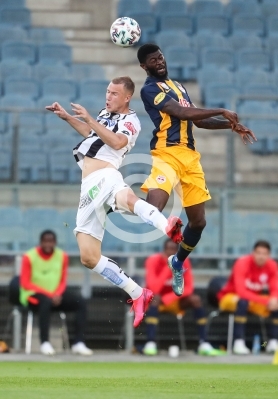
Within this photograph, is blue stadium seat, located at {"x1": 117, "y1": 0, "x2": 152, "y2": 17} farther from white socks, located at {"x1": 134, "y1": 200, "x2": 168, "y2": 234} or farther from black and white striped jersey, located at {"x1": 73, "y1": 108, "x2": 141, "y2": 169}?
white socks, located at {"x1": 134, "y1": 200, "x2": 168, "y2": 234}

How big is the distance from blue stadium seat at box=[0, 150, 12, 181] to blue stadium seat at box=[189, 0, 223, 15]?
292 inches

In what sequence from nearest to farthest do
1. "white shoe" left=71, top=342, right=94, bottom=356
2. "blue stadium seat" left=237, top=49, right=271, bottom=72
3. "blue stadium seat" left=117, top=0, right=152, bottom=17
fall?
1. "white shoe" left=71, top=342, right=94, bottom=356
2. "blue stadium seat" left=237, top=49, right=271, bottom=72
3. "blue stadium seat" left=117, top=0, right=152, bottom=17

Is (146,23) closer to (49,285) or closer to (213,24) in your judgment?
(213,24)

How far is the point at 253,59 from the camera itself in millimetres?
20500

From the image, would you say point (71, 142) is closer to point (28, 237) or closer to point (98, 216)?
point (28, 237)

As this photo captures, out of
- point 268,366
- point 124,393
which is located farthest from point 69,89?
point 124,393

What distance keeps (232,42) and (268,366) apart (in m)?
9.69

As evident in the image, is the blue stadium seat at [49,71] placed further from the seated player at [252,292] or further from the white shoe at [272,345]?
the white shoe at [272,345]

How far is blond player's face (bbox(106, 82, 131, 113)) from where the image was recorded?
10.2 metres

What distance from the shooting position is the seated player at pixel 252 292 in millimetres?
14820

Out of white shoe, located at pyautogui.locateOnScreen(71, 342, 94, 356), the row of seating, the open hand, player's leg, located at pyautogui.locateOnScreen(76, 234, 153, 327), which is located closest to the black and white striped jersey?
player's leg, located at pyautogui.locateOnScreen(76, 234, 153, 327)

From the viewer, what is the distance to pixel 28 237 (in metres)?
15.6

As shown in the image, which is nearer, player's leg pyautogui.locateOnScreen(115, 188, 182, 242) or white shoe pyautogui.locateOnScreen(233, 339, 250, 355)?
player's leg pyautogui.locateOnScreen(115, 188, 182, 242)

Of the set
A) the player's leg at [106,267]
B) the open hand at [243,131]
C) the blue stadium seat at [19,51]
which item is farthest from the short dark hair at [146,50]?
the blue stadium seat at [19,51]
